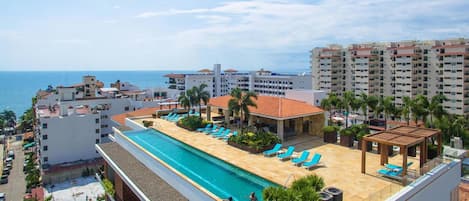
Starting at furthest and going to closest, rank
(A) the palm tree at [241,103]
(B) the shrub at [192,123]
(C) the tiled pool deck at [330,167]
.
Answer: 1. (B) the shrub at [192,123]
2. (A) the palm tree at [241,103]
3. (C) the tiled pool deck at [330,167]

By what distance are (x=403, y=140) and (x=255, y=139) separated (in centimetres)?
802

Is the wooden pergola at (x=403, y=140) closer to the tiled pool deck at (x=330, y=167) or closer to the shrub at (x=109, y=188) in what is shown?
the tiled pool deck at (x=330, y=167)

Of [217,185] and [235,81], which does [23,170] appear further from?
[235,81]

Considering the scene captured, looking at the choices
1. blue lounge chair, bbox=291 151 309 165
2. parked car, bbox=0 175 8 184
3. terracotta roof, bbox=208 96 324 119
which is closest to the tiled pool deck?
blue lounge chair, bbox=291 151 309 165

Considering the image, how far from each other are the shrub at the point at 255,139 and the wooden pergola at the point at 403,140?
19.5ft

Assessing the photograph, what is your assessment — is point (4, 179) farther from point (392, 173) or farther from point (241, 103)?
point (392, 173)

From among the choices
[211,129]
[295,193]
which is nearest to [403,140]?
[295,193]

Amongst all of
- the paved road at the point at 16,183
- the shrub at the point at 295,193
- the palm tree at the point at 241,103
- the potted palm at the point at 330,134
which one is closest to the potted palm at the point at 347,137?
the potted palm at the point at 330,134

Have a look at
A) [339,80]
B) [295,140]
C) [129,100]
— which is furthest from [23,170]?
[339,80]

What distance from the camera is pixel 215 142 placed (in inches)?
803

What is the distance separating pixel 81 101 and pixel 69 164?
36.3 feet

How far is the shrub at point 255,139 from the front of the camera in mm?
18212

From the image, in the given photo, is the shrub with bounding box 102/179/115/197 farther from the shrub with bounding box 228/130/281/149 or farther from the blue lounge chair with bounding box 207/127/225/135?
the shrub with bounding box 228/130/281/149

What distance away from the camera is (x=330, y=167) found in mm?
15055
